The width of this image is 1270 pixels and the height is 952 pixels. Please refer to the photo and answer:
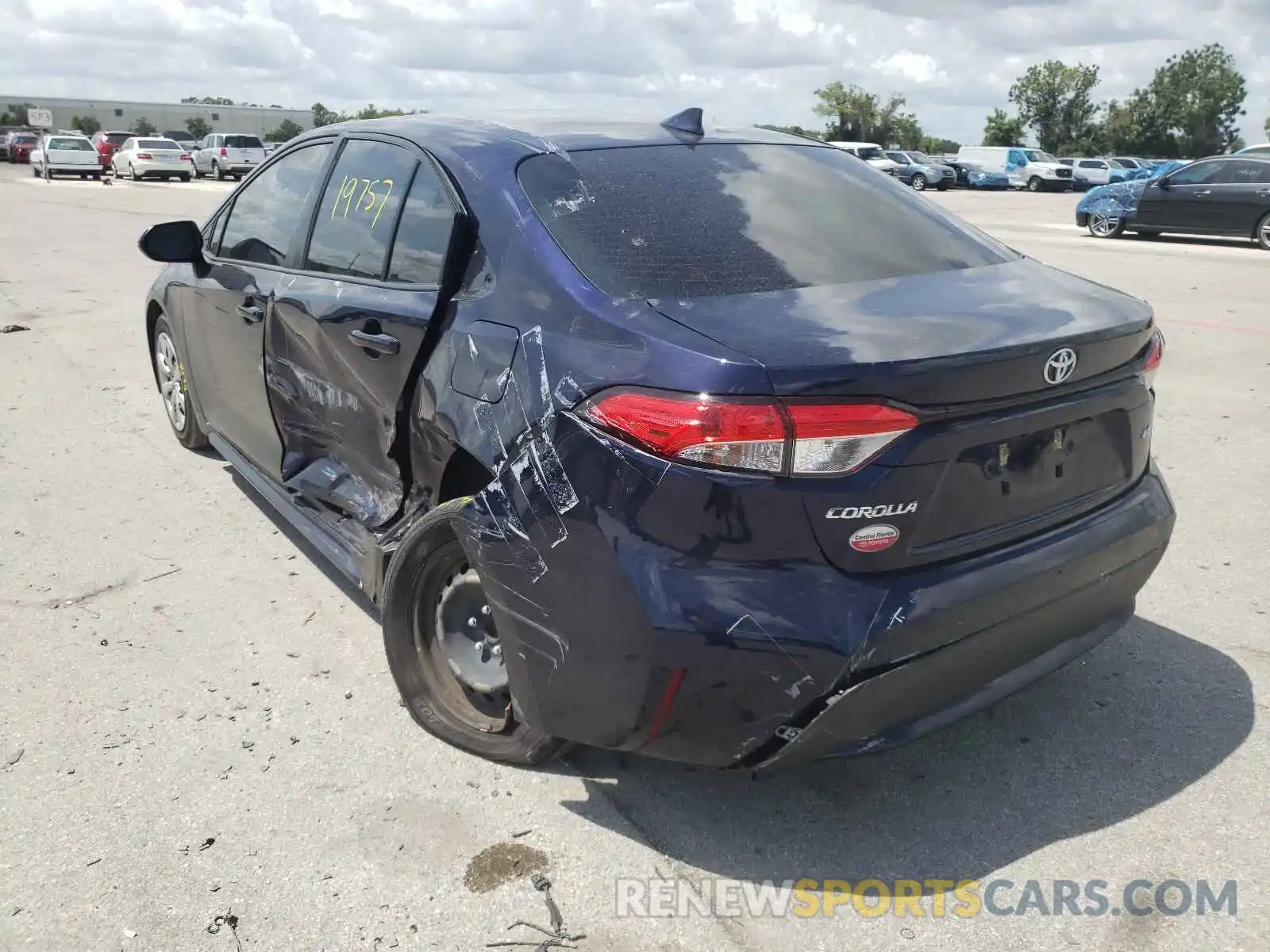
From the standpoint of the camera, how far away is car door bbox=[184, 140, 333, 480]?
410 centimetres

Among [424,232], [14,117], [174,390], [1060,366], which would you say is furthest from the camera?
[14,117]

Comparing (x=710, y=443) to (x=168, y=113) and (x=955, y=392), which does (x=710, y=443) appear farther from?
(x=168, y=113)

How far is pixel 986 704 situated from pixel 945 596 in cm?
43

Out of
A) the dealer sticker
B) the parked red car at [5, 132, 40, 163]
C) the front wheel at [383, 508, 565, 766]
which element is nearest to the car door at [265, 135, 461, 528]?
the front wheel at [383, 508, 565, 766]

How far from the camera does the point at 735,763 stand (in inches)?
97.6

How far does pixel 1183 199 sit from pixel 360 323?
716 inches

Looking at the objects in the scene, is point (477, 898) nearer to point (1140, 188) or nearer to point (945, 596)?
point (945, 596)

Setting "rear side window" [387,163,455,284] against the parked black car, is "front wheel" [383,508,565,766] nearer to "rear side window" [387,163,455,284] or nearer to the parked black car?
"rear side window" [387,163,455,284]

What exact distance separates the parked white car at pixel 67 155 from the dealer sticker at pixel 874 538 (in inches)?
1758

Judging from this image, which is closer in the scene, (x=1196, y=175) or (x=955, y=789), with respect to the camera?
(x=955, y=789)

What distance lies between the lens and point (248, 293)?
422 centimetres

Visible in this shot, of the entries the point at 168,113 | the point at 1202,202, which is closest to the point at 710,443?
the point at 1202,202

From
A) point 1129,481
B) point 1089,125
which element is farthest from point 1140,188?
point 1089,125

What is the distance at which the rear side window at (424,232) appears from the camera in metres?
3.10
